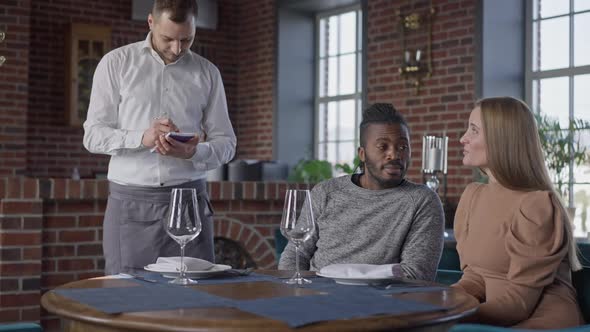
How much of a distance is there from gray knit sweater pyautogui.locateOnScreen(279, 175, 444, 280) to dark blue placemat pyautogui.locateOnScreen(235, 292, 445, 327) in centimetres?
59

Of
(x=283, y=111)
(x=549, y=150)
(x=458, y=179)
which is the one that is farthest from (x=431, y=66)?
(x=283, y=111)

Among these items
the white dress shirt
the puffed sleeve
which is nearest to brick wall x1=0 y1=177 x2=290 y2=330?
the white dress shirt

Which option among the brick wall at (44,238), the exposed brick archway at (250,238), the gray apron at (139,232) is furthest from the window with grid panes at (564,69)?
the gray apron at (139,232)

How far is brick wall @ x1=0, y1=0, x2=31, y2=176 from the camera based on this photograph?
6793mm

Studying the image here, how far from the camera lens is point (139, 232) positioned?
281 cm

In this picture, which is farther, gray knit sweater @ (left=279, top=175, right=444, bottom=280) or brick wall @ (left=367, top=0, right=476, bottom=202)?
brick wall @ (left=367, top=0, right=476, bottom=202)

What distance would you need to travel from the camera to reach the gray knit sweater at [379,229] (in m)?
2.47

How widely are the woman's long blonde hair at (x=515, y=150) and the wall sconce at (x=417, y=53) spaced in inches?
154

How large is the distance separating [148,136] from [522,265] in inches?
50.1

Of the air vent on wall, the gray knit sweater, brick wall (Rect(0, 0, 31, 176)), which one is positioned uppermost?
the air vent on wall

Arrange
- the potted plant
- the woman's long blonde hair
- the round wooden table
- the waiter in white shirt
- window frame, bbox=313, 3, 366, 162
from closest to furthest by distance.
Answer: the round wooden table < the woman's long blonde hair < the waiter in white shirt < the potted plant < window frame, bbox=313, 3, 366, 162

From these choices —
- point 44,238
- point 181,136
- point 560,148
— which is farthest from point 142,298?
point 560,148

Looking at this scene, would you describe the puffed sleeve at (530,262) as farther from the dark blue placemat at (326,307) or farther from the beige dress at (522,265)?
the dark blue placemat at (326,307)

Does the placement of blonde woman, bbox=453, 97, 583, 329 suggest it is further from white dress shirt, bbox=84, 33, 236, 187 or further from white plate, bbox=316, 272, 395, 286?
white dress shirt, bbox=84, 33, 236, 187
